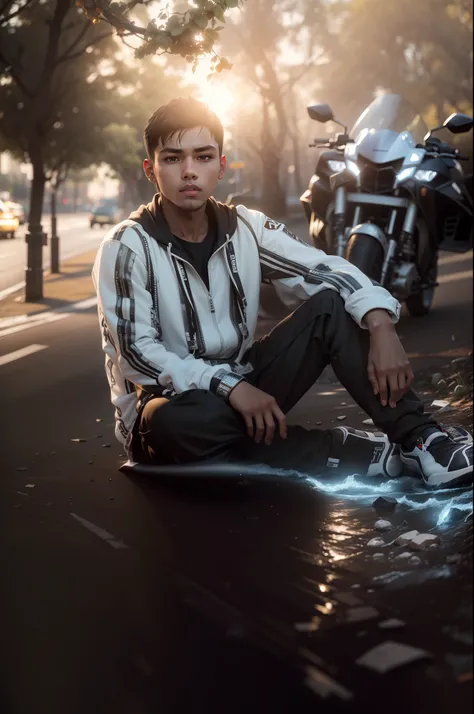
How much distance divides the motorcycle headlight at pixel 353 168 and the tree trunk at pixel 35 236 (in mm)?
2018

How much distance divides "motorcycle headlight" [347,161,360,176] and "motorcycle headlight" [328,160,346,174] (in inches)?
1.5

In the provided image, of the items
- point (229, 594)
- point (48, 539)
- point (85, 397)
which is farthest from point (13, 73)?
point (229, 594)

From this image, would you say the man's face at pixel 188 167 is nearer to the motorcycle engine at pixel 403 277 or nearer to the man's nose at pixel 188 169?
the man's nose at pixel 188 169

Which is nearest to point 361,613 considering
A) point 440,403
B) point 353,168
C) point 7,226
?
point 440,403

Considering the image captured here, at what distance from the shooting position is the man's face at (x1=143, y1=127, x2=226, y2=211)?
3.49 meters

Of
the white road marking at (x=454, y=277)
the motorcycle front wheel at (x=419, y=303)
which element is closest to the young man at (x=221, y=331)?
the motorcycle front wheel at (x=419, y=303)

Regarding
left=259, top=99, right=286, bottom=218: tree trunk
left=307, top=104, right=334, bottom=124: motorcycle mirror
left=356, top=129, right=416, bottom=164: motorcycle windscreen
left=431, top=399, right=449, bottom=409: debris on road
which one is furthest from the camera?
left=259, top=99, right=286, bottom=218: tree trunk

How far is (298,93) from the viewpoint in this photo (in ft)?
176

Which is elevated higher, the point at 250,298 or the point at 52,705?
the point at 250,298

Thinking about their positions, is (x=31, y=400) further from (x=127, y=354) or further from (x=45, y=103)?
(x=45, y=103)

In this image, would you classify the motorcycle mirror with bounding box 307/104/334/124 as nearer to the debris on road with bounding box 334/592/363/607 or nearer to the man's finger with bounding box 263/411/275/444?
the man's finger with bounding box 263/411/275/444

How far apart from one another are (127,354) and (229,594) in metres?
0.98

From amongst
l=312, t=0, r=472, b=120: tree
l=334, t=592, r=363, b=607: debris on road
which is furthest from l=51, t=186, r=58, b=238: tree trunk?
l=312, t=0, r=472, b=120: tree

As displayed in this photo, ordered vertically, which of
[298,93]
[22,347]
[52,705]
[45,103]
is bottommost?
[52,705]
